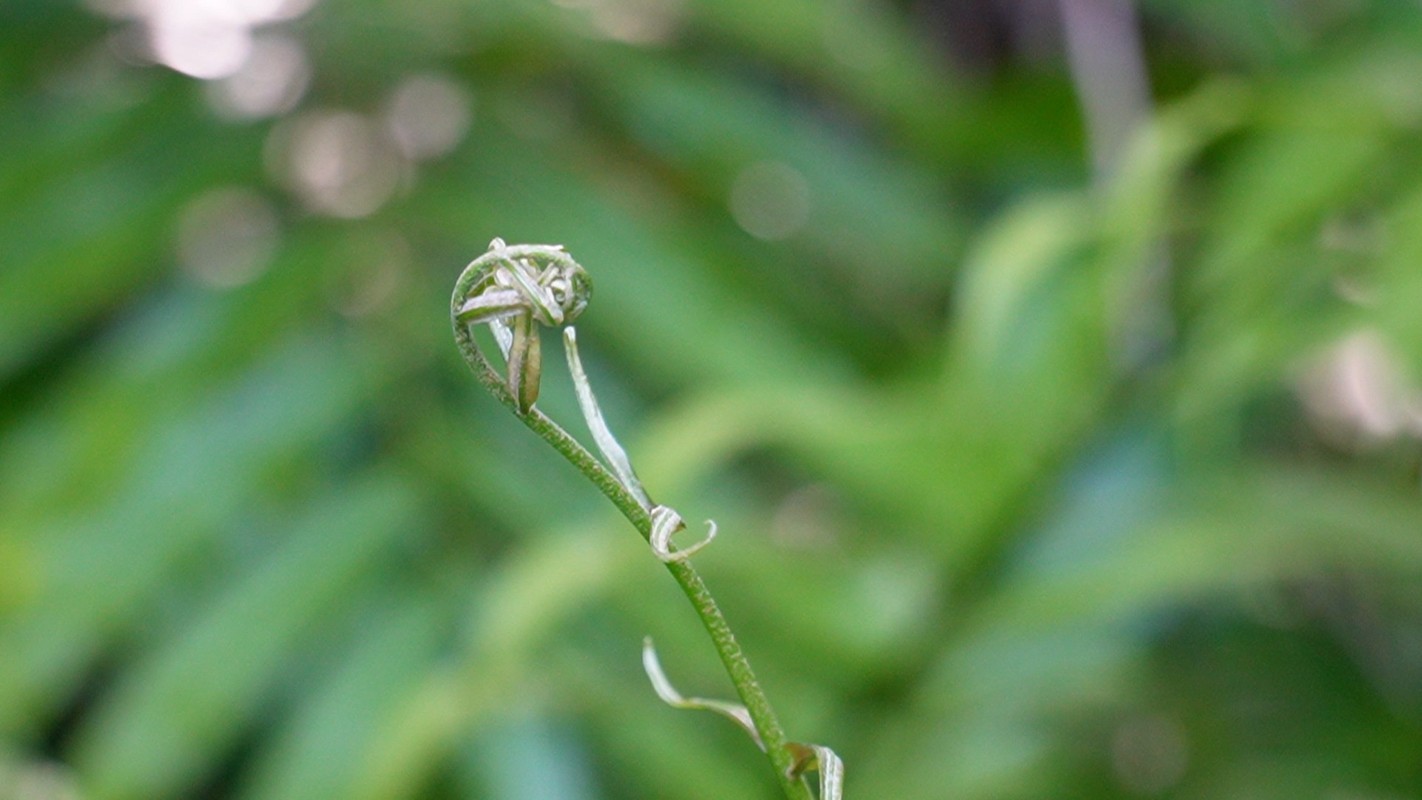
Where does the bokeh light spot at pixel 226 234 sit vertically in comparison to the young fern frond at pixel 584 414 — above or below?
below

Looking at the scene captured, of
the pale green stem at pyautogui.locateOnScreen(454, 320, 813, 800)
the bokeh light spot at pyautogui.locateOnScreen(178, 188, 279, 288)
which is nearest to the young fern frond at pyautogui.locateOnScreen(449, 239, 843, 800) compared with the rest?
the pale green stem at pyautogui.locateOnScreen(454, 320, 813, 800)

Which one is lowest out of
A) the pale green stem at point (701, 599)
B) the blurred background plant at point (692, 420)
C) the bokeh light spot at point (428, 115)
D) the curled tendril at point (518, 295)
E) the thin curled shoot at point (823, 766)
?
the blurred background plant at point (692, 420)

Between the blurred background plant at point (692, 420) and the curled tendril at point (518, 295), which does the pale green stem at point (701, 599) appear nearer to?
the curled tendril at point (518, 295)

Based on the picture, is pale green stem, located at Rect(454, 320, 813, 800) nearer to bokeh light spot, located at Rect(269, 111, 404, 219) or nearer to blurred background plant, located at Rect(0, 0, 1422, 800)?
blurred background plant, located at Rect(0, 0, 1422, 800)

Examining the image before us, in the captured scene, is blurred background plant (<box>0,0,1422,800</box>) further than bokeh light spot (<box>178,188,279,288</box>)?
No

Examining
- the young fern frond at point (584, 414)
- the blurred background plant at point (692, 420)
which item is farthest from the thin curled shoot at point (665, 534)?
the blurred background plant at point (692, 420)

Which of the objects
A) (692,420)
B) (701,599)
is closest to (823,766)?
(701,599)

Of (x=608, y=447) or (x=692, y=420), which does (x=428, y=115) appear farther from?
(x=608, y=447)
